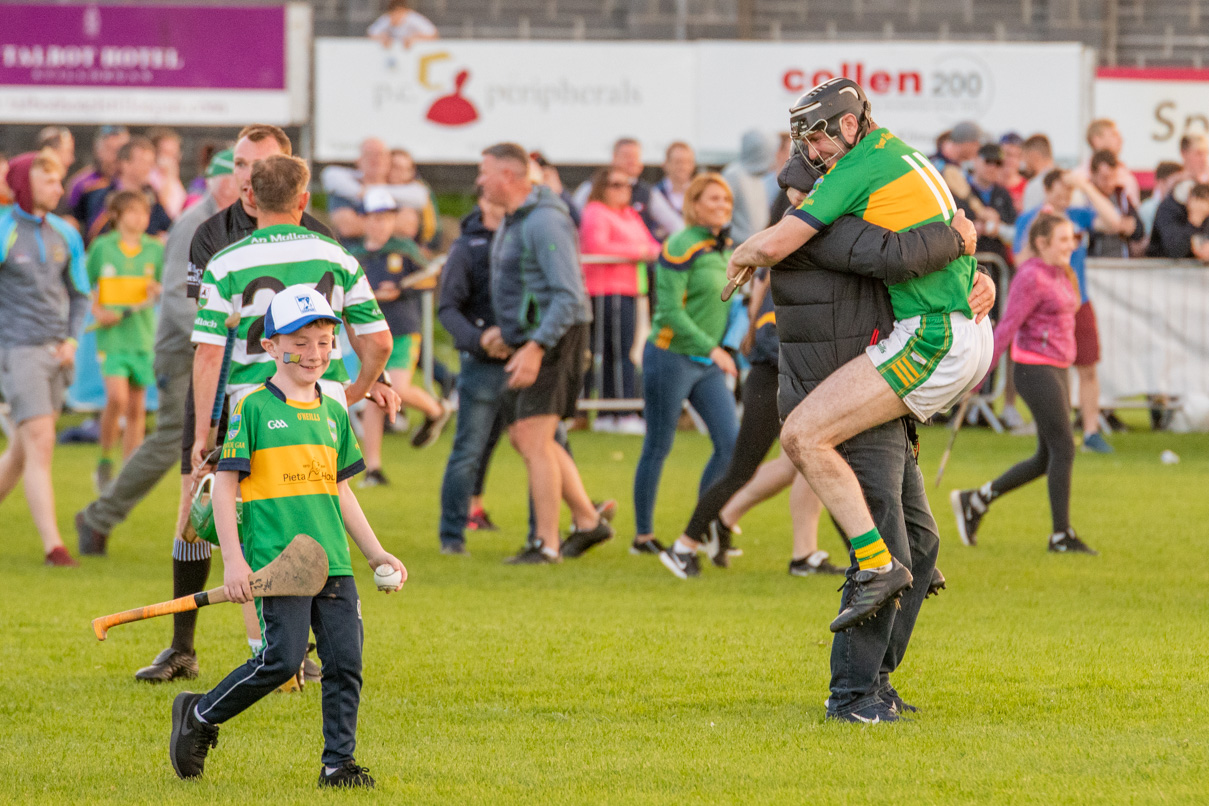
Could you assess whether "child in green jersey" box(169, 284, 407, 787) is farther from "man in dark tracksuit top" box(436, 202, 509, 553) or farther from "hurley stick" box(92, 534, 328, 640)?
"man in dark tracksuit top" box(436, 202, 509, 553)

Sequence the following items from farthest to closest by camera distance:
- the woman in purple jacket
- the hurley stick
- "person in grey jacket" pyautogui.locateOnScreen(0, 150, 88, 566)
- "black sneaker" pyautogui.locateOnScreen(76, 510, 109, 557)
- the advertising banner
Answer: the advertising banner < "black sneaker" pyautogui.locateOnScreen(76, 510, 109, 557) < the woman in purple jacket < "person in grey jacket" pyautogui.locateOnScreen(0, 150, 88, 566) < the hurley stick

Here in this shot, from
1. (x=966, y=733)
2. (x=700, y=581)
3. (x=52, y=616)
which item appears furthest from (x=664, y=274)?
(x=966, y=733)

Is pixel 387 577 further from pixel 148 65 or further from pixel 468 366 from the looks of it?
pixel 148 65

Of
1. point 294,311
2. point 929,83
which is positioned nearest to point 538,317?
point 294,311

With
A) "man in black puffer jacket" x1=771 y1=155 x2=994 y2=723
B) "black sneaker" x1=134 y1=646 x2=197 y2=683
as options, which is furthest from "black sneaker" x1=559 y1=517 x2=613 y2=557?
"man in black puffer jacket" x1=771 y1=155 x2=994 y2=723

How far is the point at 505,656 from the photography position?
6.50 m

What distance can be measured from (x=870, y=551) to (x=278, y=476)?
70.6 inches

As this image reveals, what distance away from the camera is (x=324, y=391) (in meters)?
5.44

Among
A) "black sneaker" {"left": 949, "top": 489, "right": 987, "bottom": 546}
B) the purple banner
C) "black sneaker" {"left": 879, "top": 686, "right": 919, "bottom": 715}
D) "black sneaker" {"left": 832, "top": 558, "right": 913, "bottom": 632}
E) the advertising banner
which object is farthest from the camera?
the purple banner

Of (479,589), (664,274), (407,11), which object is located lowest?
(479,589)

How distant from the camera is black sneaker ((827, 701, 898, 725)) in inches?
207

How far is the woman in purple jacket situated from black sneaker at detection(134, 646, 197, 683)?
15.1 feet

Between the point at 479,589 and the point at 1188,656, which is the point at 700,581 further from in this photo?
the point at 1188,656

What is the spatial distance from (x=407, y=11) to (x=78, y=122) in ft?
14.3
